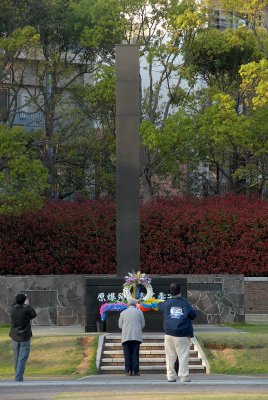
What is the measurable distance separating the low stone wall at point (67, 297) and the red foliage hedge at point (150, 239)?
854 cm

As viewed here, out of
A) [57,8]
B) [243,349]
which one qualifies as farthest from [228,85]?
[243,349]

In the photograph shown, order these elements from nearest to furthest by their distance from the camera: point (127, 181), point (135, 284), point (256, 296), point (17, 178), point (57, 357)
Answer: point (57, 357)
point (135, 284)
point (127, 181)
point (17, 178)
point (256, 296)

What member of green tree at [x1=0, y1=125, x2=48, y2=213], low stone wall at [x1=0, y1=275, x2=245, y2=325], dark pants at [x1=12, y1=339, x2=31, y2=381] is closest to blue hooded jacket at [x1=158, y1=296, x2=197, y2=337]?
dark pants at [x1=12, y1=339, x2=31, y2=381]

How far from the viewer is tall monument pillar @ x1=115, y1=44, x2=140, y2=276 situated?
3092cm

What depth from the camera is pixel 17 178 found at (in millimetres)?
40219

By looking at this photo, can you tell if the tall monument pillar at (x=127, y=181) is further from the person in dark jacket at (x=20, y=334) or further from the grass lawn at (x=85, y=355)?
the person in dark jacket at (x=20, y=334)

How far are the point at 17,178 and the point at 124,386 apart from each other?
20.3 m

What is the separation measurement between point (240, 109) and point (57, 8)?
10.7 meters

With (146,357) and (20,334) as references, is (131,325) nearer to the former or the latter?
(20,334)

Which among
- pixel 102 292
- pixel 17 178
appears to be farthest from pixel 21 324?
pixel 17 178

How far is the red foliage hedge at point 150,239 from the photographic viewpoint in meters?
45.7

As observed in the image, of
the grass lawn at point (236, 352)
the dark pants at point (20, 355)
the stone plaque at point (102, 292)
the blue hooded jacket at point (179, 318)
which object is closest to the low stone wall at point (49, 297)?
the stone plaque at point (102, 292)

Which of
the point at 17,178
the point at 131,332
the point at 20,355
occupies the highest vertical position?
the point at 17,178

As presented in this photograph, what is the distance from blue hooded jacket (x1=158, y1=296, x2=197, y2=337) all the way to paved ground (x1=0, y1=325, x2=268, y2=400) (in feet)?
3.42
